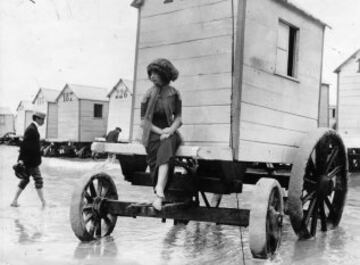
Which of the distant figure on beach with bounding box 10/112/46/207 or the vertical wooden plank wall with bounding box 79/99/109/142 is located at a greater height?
the vertical wooden plank wall with bounding box 79/99/109/142

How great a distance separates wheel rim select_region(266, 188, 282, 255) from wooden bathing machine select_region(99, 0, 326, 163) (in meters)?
0.54

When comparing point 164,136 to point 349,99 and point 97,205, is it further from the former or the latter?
point 349,99

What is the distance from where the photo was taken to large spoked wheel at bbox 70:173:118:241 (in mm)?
5395

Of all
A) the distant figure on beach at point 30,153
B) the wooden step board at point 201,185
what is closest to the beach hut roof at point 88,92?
the distant figure on beach at point 30,153

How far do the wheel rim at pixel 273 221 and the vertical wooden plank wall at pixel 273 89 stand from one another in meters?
0.53

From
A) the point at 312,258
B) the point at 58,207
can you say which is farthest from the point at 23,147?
the point at 312,258

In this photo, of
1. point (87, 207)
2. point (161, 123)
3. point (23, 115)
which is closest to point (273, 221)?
point (161, 123)

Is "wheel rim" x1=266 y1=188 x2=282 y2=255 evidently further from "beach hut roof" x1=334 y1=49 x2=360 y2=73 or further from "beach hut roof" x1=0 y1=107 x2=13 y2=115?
"beach hut roof" x1=0 y1=107 x2=13 y2=115

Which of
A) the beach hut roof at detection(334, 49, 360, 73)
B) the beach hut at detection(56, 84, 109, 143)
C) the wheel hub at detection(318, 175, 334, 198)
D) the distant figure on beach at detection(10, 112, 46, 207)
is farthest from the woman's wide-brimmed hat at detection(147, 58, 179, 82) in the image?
the beach hut at detection(56, 84, 109, 143)

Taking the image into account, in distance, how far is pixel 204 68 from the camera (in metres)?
5.43

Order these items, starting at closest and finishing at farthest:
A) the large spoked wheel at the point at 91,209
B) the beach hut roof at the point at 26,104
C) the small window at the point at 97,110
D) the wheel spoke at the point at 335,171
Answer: the large spoked wheel at the point at 91,209
the wheel spoke at the point at 335,171
the small window at the point at 97,110
the beach hut roof at the point at 26,104

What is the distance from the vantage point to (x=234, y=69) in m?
5.13

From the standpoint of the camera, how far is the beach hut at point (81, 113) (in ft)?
109

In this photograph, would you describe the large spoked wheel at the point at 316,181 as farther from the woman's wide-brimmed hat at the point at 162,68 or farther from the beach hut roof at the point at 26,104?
the beach hut roof at the point at 26,104
